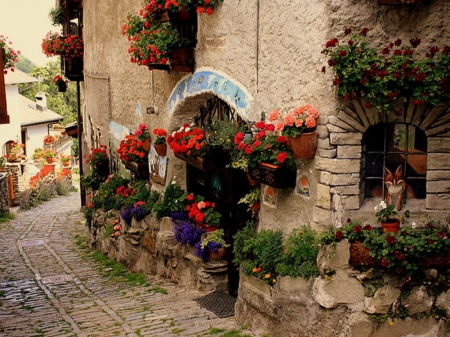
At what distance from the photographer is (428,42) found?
5961 mm

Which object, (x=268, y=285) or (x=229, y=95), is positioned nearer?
(x=268, y=285)

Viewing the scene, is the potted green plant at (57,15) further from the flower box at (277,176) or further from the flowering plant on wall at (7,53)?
the flower box at (277,176)

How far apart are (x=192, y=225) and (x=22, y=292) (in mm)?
3189

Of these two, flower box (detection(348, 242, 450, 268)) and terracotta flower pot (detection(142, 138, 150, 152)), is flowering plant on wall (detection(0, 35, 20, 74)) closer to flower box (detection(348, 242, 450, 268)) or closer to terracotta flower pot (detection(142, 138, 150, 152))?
terracotta flower pot (detection(142, 138, 150, 152))

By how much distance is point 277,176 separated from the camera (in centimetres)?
655

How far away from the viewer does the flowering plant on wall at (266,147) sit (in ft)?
21.5

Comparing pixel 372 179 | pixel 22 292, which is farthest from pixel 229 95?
pixel 22 292

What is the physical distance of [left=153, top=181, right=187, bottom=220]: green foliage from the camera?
9766 millimetres

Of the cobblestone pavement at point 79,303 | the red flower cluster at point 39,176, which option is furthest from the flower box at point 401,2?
the red flower cluster at point 39,176

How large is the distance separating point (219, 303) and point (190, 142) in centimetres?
211

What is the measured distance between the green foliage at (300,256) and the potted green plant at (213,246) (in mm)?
2161

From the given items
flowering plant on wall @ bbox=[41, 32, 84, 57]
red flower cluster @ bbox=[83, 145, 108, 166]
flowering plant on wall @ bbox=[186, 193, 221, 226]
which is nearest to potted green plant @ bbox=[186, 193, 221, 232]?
flowering plant on wall @ bbox=[186, 193, 221, 226]

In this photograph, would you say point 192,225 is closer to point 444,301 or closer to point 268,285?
point 268,285

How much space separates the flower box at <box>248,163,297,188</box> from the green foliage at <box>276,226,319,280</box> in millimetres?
486
